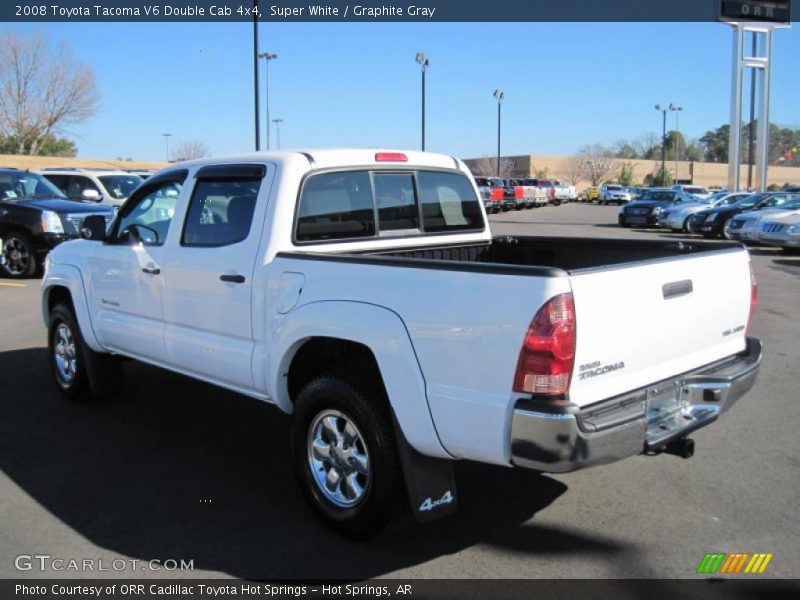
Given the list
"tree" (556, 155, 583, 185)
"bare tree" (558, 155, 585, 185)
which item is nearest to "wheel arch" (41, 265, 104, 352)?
"bare tree" (558, 155, 585, 185)

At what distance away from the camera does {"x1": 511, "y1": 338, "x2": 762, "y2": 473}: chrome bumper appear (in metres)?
3.11

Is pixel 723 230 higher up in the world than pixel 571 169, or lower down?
lower down

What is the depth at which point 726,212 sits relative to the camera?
22.4 m

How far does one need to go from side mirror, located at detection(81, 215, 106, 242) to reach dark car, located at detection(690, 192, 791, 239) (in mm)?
19790

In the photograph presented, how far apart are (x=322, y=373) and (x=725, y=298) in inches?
87.2

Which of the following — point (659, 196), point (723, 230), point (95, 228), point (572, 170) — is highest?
point (572, 170)

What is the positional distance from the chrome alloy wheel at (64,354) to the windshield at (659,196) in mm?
28056

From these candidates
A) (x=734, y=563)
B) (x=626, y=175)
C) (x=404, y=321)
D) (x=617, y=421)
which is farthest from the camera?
(x=626, y=175)

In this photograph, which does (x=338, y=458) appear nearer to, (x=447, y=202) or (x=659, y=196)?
(x=447, y=202)

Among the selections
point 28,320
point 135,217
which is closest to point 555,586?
point 135,217

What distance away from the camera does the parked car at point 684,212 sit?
25.7 m

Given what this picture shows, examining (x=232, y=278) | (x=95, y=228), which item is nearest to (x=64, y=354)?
(x=95, y=228)

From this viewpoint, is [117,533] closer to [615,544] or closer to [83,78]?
[615,544]

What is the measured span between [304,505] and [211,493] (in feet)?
1.98
